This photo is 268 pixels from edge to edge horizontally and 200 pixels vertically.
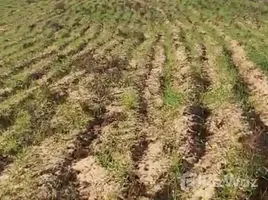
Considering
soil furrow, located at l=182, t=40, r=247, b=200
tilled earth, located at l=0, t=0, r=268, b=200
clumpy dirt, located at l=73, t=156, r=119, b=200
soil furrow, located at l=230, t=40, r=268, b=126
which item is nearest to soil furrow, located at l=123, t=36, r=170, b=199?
tilled earth, located at l=0, t=0, r=268, b=200

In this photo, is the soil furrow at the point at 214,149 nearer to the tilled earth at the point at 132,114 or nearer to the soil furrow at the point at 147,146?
the tilled earth at the point at 132,114

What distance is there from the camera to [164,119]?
11.0m

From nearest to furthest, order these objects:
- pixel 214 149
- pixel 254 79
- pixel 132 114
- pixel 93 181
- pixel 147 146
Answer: pixel 93 181, pixel 214 149, pixel 147 146, pixel 132 114, pixel 254 79

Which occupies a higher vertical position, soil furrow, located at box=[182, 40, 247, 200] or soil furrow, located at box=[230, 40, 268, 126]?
soil furrow, located at box=[182, 40, 247, 200]

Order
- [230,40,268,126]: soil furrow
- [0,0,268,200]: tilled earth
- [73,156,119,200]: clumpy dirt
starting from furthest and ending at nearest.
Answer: [230,40,268,126]: soil furrow
[0,0,268,200]: tilled earth
[73,156,119,200]: clumpy dirt

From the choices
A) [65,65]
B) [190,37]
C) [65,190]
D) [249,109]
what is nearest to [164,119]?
[249,109]

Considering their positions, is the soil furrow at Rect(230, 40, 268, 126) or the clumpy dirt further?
the soil furrow at Rect(230, 40, 268, 126)

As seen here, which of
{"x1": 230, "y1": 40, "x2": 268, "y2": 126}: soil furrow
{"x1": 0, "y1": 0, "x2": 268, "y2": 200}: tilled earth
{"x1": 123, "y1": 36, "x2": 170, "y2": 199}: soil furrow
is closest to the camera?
{"x1": 123, "y1": 36, "x2": 170, "y2": 199}: soil furrow

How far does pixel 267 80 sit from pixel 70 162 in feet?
20.3

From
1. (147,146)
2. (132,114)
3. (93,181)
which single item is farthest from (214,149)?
(93,181)

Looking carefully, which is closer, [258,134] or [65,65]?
[258,134]

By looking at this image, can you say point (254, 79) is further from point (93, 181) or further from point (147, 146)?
point (93, 181)

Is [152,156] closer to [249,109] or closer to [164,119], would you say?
[164,119]

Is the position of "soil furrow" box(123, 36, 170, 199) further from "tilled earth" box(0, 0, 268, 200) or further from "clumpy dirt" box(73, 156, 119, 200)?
"clumpy dirt" box(73, 156, 119, 200)
